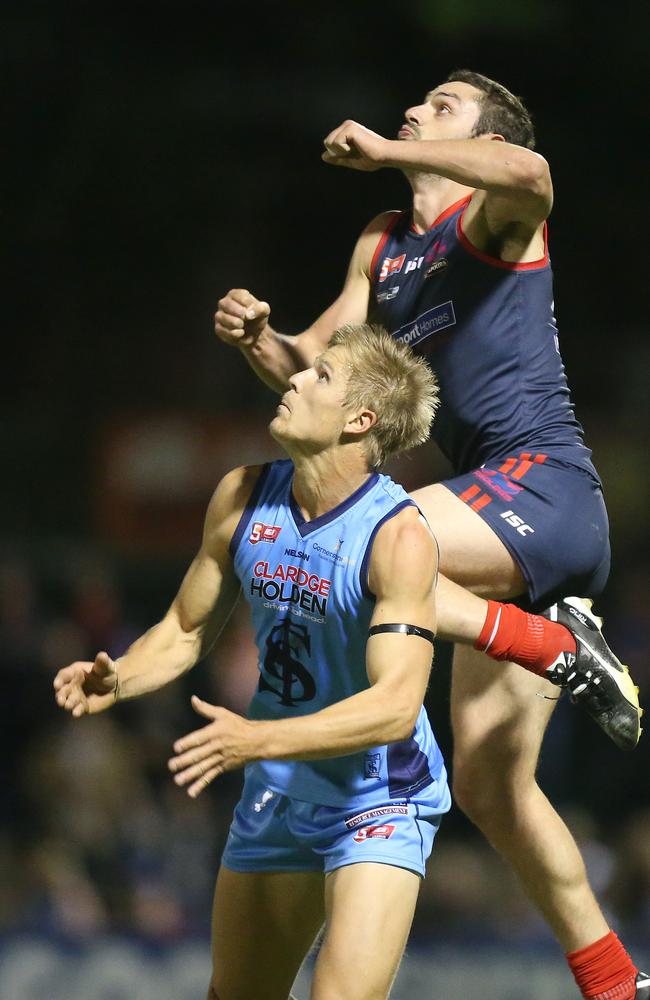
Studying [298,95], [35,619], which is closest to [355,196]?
[298,95]

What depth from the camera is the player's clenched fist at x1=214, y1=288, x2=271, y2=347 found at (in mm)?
3824

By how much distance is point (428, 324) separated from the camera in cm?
401

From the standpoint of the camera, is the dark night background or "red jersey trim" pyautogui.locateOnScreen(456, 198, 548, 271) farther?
the dark night background

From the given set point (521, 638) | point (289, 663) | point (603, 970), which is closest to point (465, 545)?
point (521, 638)

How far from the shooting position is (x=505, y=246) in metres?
3.91

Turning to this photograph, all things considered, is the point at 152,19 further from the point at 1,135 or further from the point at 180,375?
the point at 180,375

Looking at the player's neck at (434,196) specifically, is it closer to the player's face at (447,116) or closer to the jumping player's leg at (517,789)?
the player's face at (447,116)

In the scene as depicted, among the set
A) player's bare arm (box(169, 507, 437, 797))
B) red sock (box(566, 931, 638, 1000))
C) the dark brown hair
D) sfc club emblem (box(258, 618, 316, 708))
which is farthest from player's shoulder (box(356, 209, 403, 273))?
red sock (box(566, 931, 638, 1000))

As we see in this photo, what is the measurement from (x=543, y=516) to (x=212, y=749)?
138cm

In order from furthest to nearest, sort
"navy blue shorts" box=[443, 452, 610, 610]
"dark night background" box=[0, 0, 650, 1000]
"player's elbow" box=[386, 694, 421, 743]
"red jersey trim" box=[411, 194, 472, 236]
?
1. "dark night background" box=[0, 0, 650, 1000]
2. "red jersey trim" box=[411, 194, 472, 236]
3. "navy blue shorts" box=[443, 452, 610, 610]
4. "player's elbow" box=[386, 694, 421, 743]

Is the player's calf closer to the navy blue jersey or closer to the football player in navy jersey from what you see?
the football player in navy jersey

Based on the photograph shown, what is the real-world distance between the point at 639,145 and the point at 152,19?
3516 millimetres

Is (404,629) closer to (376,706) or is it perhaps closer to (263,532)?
(376,706)

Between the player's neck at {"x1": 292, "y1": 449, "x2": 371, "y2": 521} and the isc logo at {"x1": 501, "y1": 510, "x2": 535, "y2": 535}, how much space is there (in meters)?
0.49
